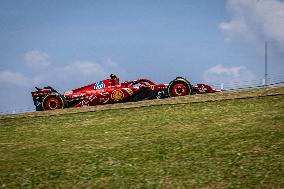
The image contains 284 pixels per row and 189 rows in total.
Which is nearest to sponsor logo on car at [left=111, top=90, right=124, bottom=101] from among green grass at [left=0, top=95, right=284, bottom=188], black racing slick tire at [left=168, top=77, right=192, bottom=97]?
black racing slick tire at [left=168, top=77, right=192, bottom=97]

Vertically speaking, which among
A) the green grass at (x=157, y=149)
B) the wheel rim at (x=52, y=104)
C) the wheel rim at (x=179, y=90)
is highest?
the wheel rim at (x=179, y=90)

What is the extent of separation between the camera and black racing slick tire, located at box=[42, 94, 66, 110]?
20312 millimetres

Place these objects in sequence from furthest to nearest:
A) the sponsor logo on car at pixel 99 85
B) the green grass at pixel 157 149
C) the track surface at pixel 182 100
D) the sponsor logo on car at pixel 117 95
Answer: the sponsor logo on car at pixel 99 85 < the sponsor logo on car at pixel 117 95 < the track surface at pixel 182 100 < the green grass at pixel 157 149

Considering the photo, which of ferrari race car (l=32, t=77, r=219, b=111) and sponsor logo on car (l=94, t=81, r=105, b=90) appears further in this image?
sponsor logo on car (l=94, t=81, r=105, b=90)

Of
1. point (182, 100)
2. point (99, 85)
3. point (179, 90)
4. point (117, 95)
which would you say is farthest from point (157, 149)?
point (99, 85)

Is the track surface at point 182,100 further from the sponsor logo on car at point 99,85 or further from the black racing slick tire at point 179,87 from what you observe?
the sponsor logo on car at point 99,85

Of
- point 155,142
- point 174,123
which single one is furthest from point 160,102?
point 155,142

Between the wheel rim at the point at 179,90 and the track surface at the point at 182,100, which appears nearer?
the track surface at the point at 182,100

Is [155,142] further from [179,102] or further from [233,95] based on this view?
[233,95]

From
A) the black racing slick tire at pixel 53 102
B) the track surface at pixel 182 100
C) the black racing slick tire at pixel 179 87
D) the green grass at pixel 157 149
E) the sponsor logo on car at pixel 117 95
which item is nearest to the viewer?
the green grass at pixel 157 149

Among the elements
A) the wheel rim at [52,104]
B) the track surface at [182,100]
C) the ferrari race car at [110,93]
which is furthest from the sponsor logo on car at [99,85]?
the wheel rim at [52,104]

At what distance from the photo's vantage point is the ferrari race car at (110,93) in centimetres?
1897

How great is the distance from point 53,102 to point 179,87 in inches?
283

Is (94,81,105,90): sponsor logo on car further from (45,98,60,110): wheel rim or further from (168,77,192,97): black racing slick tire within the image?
(168,77,192,97): black racing slick tire
